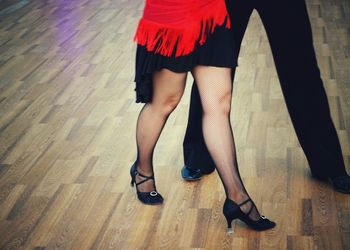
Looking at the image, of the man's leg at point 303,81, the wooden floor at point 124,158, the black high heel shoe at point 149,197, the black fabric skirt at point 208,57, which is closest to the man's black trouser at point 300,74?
the man's leg at point 303,81

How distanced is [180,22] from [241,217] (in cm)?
77

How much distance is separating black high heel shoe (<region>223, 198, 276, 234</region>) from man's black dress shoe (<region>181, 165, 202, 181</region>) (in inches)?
17.7

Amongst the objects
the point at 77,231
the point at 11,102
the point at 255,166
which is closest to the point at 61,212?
the point at 77,231

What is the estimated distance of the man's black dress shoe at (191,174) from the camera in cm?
271

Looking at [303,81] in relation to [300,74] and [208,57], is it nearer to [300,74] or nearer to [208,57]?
[300,74]

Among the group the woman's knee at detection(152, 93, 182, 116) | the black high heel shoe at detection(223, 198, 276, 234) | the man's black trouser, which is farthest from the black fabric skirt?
the black high heel shoe at detection(223, 198, 276, 234)

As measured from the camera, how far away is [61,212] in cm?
255

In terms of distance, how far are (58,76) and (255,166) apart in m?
1.95

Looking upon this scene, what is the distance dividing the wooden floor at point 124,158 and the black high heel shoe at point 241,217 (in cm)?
3

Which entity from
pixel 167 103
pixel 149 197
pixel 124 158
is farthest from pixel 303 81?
pixel 124 158

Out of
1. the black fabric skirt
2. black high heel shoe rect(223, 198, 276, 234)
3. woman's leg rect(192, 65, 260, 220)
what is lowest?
black high heel shoe rect(223, 198, 276, 234)

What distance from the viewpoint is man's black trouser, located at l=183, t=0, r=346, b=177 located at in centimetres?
236

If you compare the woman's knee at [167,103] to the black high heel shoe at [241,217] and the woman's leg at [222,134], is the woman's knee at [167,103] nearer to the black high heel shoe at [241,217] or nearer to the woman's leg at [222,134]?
the woman's leg at [222,134]

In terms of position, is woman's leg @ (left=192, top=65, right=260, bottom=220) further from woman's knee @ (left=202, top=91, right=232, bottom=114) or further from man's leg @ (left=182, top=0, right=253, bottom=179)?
man's leg @ (left=182, top=0, right=253, bottom=179)
